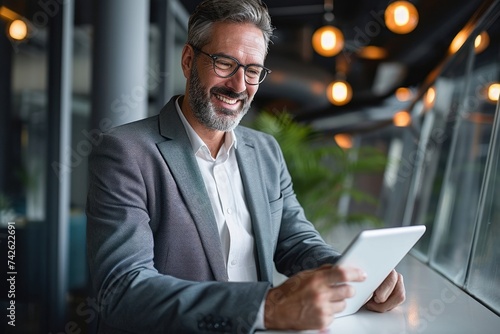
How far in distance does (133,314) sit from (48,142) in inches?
116

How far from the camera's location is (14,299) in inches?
152

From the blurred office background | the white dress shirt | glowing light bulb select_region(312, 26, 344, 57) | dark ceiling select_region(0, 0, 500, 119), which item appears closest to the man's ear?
the white dress shirt

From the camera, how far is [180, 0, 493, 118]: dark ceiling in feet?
24.2

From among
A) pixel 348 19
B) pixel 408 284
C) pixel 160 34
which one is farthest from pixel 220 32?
pixel 348 19

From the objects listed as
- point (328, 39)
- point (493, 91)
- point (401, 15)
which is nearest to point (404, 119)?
point (328, 39)

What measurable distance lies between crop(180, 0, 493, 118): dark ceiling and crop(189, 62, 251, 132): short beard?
4760 millimetres

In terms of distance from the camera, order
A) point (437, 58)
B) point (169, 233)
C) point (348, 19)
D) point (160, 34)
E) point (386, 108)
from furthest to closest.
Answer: point (386, 108), point (437, 58), point (348, 19), point (160, 34), point (169, 233)

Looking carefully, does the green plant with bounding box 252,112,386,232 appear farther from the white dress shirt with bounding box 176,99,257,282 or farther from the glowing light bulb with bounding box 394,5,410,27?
the white dress shirt with bounding box 176,99,257,282

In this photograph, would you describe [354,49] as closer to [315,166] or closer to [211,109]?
[315,166]

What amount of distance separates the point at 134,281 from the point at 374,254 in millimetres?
611

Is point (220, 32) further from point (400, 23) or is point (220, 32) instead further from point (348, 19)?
point (348, 19)

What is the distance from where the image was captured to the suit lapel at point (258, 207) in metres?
1.95

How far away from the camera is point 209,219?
182 centimetres

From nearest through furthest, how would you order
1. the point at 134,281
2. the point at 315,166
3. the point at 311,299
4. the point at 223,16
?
the point at 311,299
the point at 134,281
the point at 223,16
the point at 315,166
